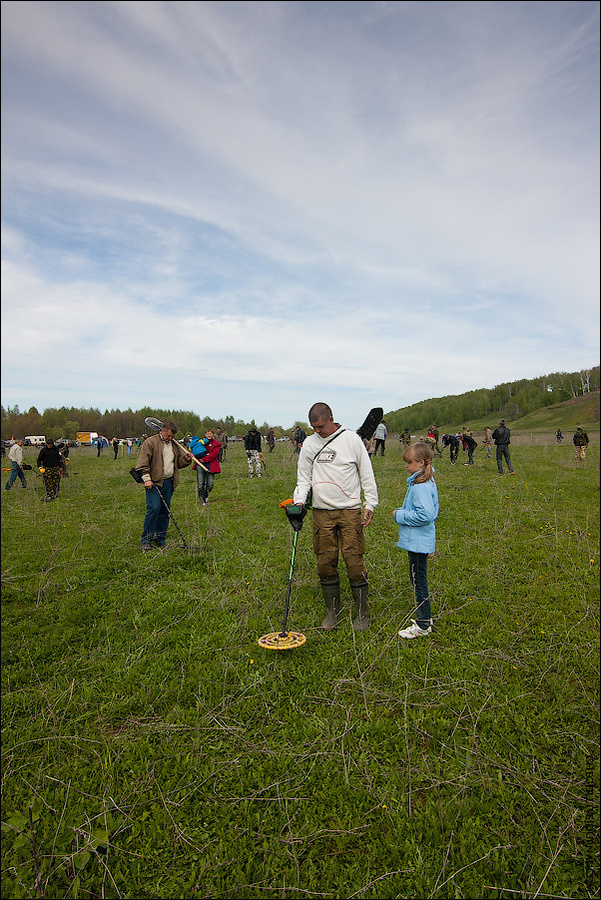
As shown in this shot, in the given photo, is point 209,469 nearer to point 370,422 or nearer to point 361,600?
point 370,422

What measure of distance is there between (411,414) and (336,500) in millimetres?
26277

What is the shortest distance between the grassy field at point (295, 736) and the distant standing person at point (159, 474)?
1012 mm

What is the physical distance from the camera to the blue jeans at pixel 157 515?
788 cm

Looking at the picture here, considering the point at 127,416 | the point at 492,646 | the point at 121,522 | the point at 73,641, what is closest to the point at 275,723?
the point at 492,646

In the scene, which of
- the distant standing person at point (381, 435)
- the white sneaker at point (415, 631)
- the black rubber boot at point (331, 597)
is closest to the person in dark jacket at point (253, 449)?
the distant standing person at point (381, 435)

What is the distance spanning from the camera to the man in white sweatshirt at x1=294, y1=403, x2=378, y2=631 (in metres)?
5.17

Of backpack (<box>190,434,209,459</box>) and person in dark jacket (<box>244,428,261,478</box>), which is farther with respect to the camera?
person in dark jacket (<box>244,428,261,478</box>)

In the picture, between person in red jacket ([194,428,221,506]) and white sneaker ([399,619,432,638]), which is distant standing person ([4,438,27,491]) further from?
white sneaker ([399,619,432,638])

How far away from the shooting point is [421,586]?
Answer: 5.01 metres

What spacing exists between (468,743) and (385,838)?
42.4 inches

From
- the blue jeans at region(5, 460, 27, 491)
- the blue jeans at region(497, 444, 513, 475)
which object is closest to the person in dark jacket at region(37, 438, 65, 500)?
the blue jeans at region(5, 460, 27, 491)

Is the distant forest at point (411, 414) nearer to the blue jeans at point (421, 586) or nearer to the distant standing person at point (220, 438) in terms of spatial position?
the distant standing person at point (220, 438)

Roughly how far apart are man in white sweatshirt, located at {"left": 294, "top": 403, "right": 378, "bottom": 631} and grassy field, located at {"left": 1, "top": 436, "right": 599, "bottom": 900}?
460mm

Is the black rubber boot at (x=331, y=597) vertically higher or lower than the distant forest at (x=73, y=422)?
lower
